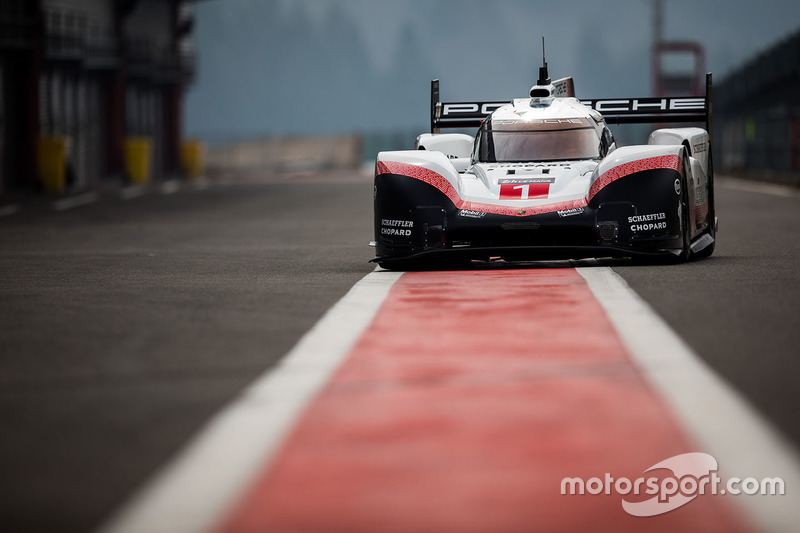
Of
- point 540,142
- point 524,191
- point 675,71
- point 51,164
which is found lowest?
Result: point 51,164

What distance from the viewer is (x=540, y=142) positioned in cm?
1390

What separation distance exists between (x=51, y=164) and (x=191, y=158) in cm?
2026

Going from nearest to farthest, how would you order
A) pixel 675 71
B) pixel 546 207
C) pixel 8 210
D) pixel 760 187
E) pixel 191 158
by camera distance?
1. pixel 546 207
2. pixel 8 210
3. pixel 760 187
4. pixel 675 71
5. pixel 191 158

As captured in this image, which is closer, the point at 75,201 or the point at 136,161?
the point at 75,201

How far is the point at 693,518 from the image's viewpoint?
4.25 metres

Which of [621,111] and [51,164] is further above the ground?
[621,111]

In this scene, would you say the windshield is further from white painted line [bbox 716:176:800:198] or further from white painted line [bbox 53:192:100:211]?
white painted line [bbox 53:192:100:211]

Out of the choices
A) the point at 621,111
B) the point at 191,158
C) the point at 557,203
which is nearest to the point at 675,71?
the point at 191,158

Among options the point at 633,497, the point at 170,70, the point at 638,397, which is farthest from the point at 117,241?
the point at 170,70

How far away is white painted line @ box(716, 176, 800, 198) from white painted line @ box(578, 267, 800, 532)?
23127 mm

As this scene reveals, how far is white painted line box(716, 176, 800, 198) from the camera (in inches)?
1235

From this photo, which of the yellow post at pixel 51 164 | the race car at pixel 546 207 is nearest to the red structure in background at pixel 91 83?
the yellow post at pixel 51 164

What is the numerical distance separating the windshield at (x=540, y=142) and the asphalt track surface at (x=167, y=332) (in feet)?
5.23

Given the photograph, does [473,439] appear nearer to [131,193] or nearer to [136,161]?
[131,193]
